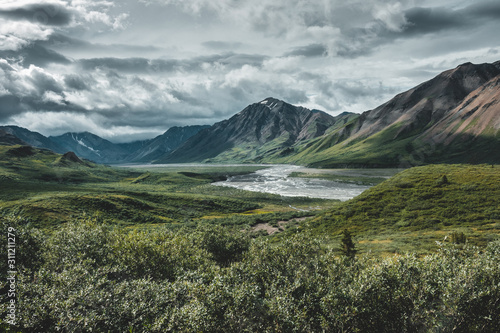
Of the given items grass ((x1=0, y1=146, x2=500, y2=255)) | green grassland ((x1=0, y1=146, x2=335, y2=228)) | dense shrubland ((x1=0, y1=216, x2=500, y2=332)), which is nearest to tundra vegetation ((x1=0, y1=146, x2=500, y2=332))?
dense shrubland ((x1=0, y1=216, x2=500, y2=332))

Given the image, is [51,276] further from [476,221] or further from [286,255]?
[476,221]

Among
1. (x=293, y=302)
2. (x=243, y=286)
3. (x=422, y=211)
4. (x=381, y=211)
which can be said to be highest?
(x=243, y=286)

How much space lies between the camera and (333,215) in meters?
78.9

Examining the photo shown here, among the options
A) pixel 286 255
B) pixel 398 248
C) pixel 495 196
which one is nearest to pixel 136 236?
pixel 286 255

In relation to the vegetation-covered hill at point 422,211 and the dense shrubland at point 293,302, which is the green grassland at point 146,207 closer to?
the vegetation-covered hill at point 422,211

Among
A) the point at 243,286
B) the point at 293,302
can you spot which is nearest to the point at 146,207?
the point at 243,286

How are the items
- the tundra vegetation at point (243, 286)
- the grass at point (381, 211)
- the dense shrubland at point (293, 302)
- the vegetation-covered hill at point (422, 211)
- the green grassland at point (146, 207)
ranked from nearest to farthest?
the dense shrubland at point (293, 302), the tundra vegetation at point (243, 286), the vegetation-covered hill at point (422, 211), the grass at point (381, 211), the green grassland at point (146, 207)

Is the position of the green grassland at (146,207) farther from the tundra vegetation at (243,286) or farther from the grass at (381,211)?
the tundra vegetation at (243,286)

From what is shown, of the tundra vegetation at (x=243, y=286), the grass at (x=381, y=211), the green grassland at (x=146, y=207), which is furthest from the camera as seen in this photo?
the green grassland at (x=146, y=207)

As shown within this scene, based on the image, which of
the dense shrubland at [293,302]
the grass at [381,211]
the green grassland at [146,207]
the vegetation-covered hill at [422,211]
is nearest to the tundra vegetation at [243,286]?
the dense shrubland at [293,302]

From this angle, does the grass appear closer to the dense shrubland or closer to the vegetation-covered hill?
the vegetation-covered hill

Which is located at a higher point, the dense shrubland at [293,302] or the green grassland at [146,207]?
the dense shrubland at [293,302]

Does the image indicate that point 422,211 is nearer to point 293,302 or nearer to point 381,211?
point 381,211

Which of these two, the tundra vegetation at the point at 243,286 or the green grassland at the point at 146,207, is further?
the green grassland at the point at 146,207
